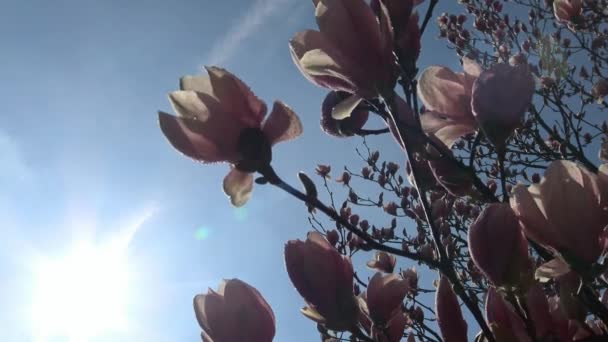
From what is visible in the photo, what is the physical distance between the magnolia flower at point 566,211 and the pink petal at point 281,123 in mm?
391

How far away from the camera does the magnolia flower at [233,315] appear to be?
877 mm

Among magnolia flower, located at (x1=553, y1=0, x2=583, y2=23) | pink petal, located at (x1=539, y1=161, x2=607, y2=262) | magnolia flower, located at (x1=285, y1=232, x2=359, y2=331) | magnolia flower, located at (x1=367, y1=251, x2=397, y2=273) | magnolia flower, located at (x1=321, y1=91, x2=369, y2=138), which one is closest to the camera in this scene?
pink petal, located at (x1=539, y1=161, x2=607, y2=262)

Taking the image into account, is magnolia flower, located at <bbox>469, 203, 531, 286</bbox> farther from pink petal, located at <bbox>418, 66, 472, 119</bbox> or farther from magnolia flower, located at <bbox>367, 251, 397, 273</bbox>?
magnolia flower, located at <bbox>367, 251, 397, 273</bbox>

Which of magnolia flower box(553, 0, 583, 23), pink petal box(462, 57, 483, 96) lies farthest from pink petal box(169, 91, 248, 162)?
magnolia flower box(553, 0, 583, 23)

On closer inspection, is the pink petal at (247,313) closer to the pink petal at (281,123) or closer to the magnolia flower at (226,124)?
the magnolia flower at (226,124)

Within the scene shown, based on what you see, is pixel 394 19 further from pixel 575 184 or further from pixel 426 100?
pixel 575 184

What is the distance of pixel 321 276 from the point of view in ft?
2.96

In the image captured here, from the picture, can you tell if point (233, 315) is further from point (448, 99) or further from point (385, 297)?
point (448, 99)

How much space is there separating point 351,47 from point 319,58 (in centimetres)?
5

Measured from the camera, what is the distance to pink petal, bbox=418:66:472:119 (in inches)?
39.8

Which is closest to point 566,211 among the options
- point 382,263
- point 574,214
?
point 574,214

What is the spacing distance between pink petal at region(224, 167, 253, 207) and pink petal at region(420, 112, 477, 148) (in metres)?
0.35

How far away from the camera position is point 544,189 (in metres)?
0.81

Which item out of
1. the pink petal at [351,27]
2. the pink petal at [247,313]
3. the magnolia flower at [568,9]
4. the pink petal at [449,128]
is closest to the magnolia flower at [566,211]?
the pink petal at [449,128]
